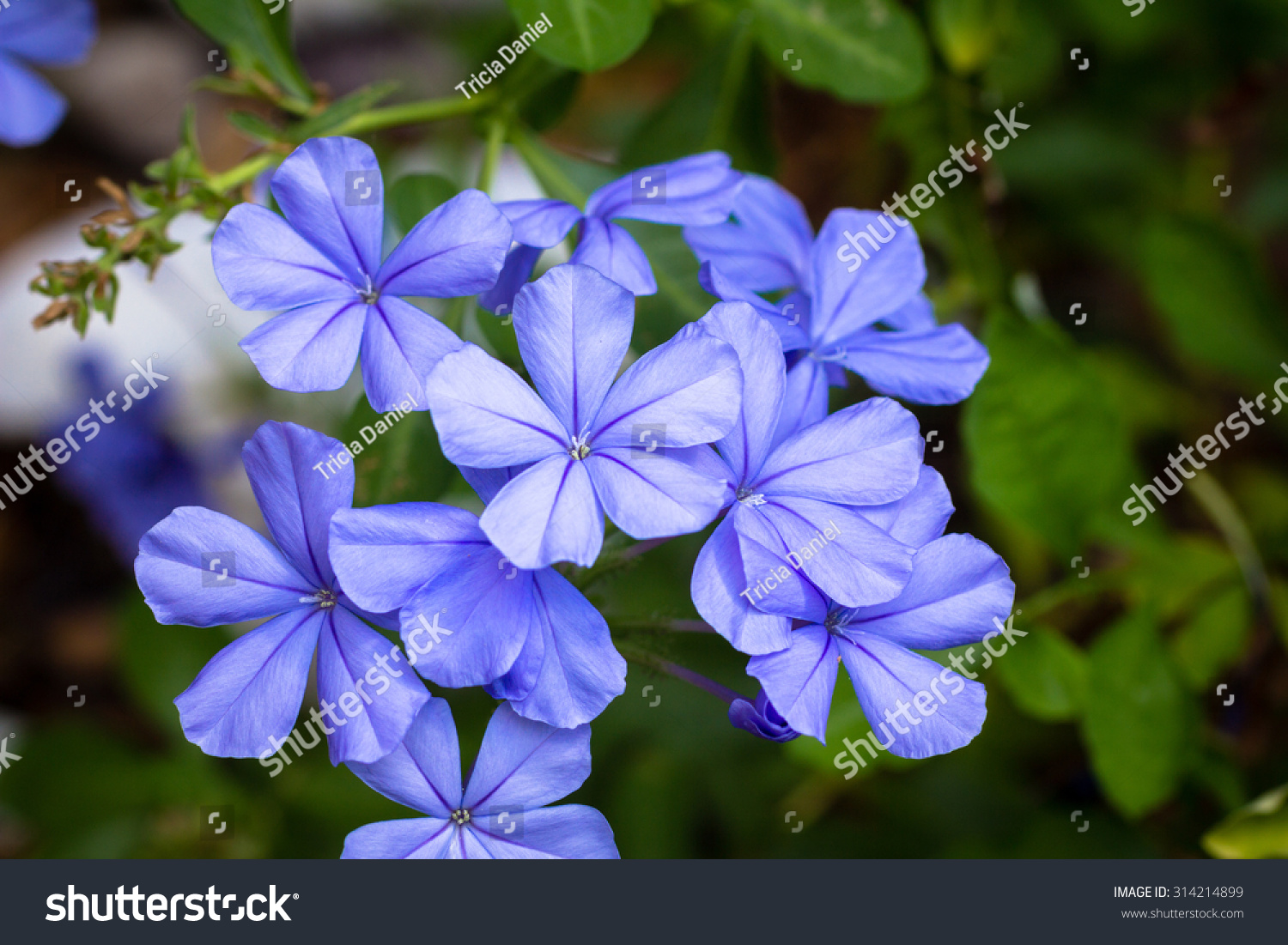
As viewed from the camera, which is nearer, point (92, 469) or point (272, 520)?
point (272, 520)

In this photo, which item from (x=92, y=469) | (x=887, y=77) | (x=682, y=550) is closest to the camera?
(x=887, y=77)

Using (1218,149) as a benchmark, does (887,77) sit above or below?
above

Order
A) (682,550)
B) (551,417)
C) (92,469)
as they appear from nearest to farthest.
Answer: (551,417)
(682,550)
(92,469)

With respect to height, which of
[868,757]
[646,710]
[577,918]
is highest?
[577,918]

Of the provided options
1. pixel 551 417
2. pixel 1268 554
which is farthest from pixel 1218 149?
pixel 551 417

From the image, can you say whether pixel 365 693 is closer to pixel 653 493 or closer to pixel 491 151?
pixel 653 493

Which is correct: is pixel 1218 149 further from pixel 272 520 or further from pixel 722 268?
pixel 272 520

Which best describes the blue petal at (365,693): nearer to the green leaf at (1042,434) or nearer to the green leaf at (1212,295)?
the green leaf at (1042,434)
